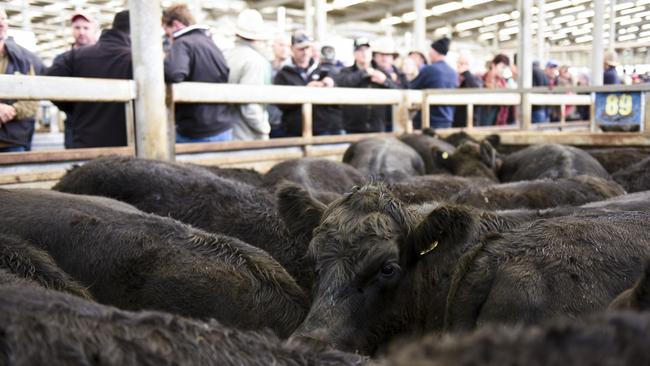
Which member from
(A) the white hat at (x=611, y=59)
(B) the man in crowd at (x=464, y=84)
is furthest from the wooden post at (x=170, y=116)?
(A) the white hat at (x=611, y=59)

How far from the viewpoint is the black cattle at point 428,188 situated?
5.45 metres

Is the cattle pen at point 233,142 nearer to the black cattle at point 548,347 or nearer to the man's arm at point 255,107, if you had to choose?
→ the man's arm at point 255,107

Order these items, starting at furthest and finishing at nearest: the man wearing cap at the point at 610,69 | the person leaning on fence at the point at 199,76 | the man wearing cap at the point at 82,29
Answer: the man wearing cap at the point at 610,69 < the man wearing cap at the point at 82,29 < the person leaning on fence at the point at 199,76

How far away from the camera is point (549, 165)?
7.39 metres

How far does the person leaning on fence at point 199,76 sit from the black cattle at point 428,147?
2876 mm

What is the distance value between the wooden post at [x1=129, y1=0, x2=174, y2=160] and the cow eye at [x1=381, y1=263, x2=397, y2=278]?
335cm

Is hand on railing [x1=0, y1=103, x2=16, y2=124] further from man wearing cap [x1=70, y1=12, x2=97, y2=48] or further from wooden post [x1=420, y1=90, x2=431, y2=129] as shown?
wooden post [x1=420, y1=90, x2=431, y2=129]

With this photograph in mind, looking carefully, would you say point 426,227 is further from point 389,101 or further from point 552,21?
point 552,21

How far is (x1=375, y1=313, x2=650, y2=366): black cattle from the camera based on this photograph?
99cm

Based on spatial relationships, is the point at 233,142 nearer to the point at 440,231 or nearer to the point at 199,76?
the point at 199,76

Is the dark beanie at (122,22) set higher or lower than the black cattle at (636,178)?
higher

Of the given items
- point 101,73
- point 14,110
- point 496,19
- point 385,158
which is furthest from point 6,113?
point 496,19

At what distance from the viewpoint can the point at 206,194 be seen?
475 centimetres

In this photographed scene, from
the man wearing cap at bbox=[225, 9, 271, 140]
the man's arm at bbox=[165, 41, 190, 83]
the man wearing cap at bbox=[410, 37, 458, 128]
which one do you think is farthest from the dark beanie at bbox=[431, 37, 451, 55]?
the man's arm at bbox=[165, 41, 190, 83]
